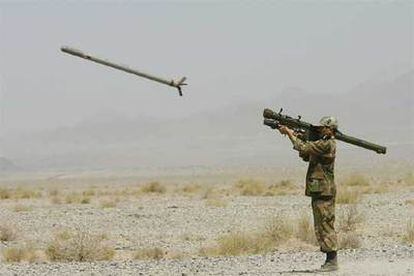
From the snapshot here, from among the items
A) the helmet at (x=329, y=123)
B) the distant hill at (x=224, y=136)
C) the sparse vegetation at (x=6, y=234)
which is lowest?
the sparse vegetation at (x=6, y=234)

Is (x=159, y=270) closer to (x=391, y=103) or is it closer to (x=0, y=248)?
(x=0, y=248)

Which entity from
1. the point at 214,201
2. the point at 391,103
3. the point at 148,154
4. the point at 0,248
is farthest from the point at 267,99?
the point at 0,248

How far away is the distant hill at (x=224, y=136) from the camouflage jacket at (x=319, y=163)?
293 ft

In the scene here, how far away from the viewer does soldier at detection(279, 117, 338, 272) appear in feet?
46.6

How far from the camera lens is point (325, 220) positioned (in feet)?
47.0

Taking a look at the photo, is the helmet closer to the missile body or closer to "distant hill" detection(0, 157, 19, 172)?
the missile body

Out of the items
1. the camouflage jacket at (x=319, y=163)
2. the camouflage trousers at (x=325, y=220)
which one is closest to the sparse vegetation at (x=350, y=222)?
the camouflage trousers at (x=325, y=220)

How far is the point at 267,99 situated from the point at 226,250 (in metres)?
176

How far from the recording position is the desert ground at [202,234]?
16.3m

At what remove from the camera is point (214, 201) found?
3462cm

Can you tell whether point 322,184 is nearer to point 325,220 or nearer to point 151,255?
point 325,220

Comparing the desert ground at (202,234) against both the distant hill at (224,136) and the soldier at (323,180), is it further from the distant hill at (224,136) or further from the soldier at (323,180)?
the distant hill at (224,136)

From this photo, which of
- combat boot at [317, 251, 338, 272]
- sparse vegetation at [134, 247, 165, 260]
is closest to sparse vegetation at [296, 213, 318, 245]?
→ sparse vegetation at [134, 247, 165, 260]

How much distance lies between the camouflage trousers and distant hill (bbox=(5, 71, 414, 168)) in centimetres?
8911
